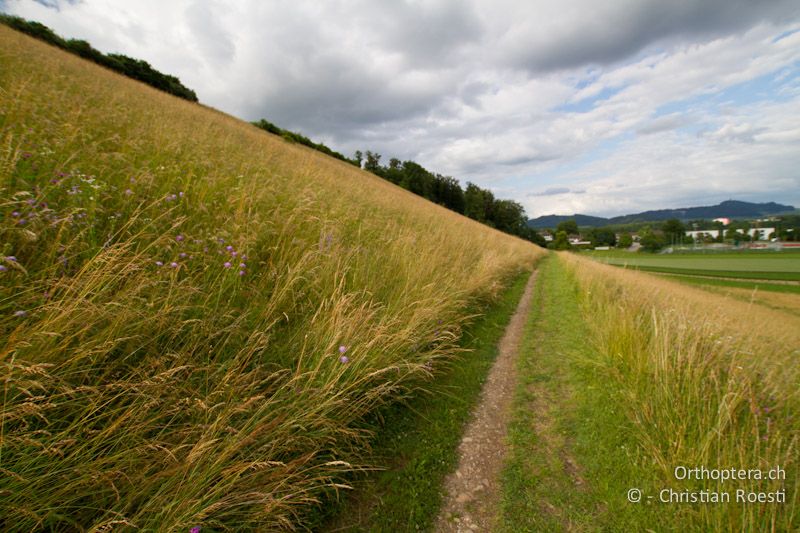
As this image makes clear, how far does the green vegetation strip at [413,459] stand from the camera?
214cm

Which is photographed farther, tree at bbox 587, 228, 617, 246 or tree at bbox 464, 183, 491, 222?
tree at bbox 587, 228, 617, 246

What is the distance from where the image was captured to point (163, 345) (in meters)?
2.18

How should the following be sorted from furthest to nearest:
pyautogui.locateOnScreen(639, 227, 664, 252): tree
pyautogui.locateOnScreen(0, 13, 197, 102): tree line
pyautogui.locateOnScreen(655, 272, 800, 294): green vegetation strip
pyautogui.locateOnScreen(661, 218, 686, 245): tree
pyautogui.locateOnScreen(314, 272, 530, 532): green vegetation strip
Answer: pyautogui.locateOnScreen(661, 218, 686, 245): tree < pyautogui.locateOnScreen(639, 227, 664, 252): tree < pyautogui.locateOnScreen(655, 272, 800, 294): green vegetation strip < pyautogui.locateOnScreen(0, 13, 197, 102): tree line < pyautogui.locateOnScreen(314, 272, 530, 532): green vegetation strip

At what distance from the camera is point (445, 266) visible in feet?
22.8

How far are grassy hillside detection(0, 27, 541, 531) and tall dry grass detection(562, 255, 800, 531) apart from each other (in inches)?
96.7

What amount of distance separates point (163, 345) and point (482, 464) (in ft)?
9.59

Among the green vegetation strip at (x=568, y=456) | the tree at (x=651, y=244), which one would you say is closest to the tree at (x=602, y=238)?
the tree at (x=651, y=244)

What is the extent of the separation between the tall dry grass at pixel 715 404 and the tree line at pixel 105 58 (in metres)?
38.6

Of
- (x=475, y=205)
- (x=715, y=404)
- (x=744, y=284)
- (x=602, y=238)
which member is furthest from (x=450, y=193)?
(x=602, y=238)

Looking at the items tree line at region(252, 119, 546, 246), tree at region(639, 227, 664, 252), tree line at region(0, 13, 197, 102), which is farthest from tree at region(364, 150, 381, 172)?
tree at region(639, 227, 664, 252)

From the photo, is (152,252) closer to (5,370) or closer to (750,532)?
(5,370)

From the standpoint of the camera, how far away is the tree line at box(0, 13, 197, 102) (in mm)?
21828

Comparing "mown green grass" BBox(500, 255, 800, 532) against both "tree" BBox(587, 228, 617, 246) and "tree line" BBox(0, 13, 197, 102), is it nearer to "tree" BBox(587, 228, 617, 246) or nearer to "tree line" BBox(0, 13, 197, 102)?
"tree line" BBox(0, 13, 197, 102)

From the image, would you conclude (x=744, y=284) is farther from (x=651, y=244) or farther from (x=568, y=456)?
(x=651, y=244)
